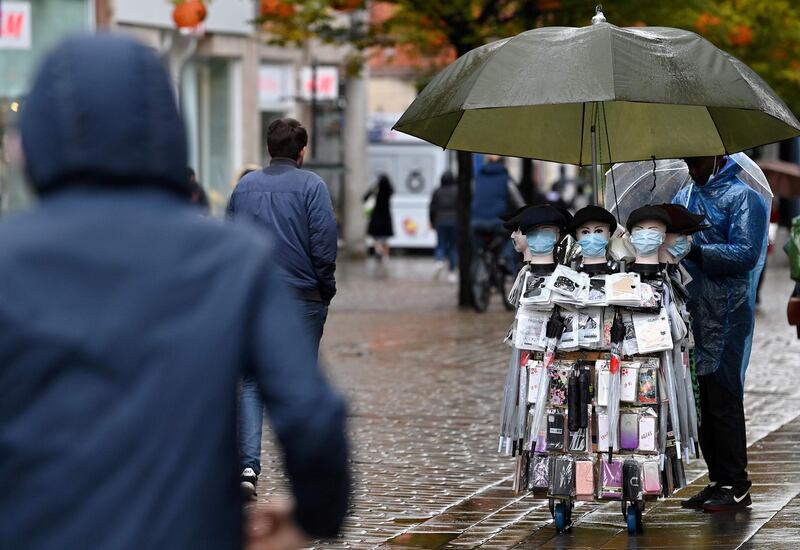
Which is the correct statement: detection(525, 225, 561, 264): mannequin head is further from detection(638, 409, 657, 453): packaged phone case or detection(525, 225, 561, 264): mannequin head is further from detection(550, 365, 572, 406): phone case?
detection(638, 409, 657, 453): packaged phone case

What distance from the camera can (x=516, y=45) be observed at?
734 cm

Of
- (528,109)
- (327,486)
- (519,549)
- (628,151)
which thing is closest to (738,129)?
(628,151)

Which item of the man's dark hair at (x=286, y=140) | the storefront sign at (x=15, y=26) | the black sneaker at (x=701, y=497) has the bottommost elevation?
the black sneaker at (x=701, y=497)

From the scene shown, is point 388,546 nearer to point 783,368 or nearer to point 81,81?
point 81,81

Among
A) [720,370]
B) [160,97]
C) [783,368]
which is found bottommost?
[783,368]

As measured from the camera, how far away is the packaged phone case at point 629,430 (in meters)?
6.99

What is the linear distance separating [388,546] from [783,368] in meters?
8.01

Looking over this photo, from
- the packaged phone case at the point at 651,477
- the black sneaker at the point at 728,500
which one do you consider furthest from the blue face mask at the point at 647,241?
the black sneaker at the point at 728,500

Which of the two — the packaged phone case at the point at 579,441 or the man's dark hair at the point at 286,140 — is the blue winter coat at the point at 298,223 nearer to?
the man's dark hair at the point at 286,140

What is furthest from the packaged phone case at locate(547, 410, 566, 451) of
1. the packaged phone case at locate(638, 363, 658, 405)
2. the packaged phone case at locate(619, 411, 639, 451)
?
the packaged phone case at locate(638, 363, 658, 405)

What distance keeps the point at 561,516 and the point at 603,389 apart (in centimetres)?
60

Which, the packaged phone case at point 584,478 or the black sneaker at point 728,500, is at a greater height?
the packaged phone case at point 584,478

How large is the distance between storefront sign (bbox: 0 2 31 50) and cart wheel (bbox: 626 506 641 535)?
16.7 meters

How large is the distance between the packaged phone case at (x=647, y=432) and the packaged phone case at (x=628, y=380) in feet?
0.30
